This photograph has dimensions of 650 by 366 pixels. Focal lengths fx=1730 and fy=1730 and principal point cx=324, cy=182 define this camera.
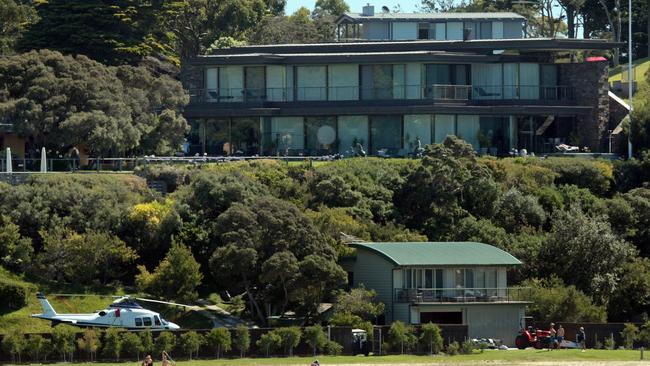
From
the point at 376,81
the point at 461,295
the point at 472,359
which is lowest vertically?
the point at 472,359

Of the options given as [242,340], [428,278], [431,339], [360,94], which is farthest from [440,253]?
[360,94]

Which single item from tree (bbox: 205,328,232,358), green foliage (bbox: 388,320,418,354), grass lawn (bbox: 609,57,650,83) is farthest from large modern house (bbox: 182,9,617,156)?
tree (bbox: 205,328,232,358)

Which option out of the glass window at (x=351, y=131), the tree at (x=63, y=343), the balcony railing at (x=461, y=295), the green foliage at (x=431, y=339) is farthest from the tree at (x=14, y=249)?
the glass window at (x=351, y=131)

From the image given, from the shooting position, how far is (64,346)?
6856 cm

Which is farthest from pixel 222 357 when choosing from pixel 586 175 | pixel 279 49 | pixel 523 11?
pixel 523 11

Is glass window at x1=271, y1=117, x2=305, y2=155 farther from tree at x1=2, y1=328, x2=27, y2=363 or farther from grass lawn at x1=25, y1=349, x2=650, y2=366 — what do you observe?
tree at x1=2, y1=328, x2=27, y2=363

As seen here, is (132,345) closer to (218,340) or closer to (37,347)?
(218,340)

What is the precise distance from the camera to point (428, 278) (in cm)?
8050

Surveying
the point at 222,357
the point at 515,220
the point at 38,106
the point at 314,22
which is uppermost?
the point at 314,22

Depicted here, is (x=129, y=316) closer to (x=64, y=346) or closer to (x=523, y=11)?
(x=64, y=346)

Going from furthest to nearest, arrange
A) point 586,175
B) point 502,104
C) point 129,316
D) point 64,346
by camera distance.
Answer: point 502,104 < point 586,175 < point 129,316 < point 64,346

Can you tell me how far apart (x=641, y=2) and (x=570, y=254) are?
6107cm

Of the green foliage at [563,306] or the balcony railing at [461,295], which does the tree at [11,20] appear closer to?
the balcony railing at [461,295]

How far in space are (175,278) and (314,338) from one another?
8448 millimetres
